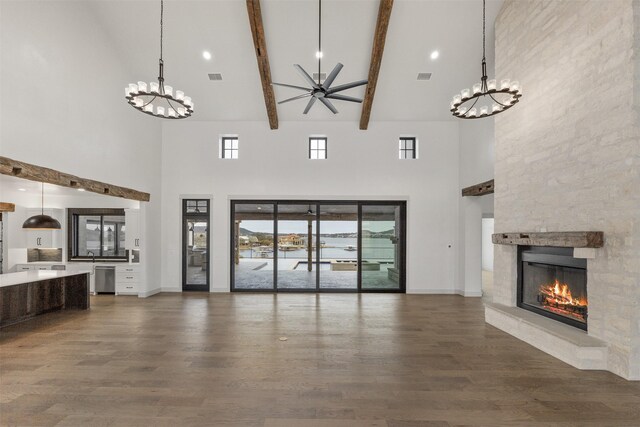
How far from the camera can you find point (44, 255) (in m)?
8.43

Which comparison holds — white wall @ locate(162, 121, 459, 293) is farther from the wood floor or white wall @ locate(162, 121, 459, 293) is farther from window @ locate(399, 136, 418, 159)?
the wood floor

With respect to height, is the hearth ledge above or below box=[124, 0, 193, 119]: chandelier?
below

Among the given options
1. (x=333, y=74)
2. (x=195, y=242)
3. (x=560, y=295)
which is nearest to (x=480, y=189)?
(x=560, y=295)

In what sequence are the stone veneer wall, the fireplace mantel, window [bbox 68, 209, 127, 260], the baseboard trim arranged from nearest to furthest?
1. the stone veneer wall
2. the fireplace mantel
3. the baseboard trim
4. window [bbox 68, 209, 127, 260]

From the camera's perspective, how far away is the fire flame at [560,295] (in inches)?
168

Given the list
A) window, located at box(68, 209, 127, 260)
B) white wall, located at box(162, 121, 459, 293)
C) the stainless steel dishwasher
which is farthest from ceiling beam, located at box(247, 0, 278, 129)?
the stainless steel dishwasher

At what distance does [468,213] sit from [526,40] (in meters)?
4.05

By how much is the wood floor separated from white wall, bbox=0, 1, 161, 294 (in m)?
2.87

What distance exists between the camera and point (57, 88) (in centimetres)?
519

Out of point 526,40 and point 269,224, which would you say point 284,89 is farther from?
point 526,40

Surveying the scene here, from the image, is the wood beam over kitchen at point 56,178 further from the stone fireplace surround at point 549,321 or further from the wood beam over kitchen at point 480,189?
the wood beam over kitchen at point 480,189

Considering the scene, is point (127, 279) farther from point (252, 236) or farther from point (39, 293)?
point (252, 236)

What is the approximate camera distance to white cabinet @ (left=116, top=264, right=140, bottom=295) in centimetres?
776

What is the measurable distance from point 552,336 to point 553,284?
0.91 meters
